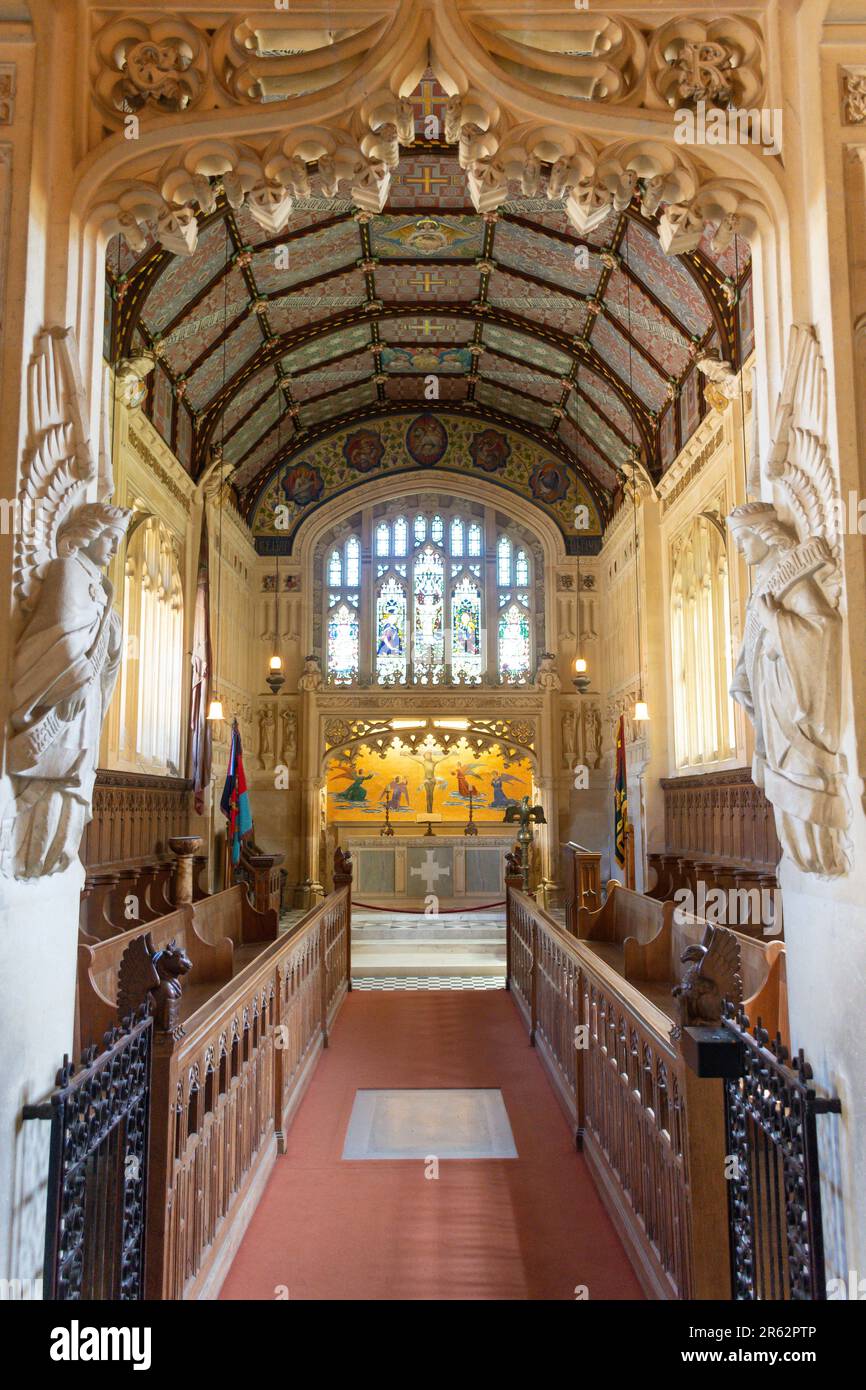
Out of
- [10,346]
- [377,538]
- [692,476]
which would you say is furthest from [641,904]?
[377,538]

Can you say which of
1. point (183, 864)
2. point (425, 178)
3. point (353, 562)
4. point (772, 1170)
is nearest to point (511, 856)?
point (183, 864)

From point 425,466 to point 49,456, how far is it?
47.6ft

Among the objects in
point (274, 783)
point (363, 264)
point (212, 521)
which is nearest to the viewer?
point (363, 264)

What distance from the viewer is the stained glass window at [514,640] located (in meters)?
16.9

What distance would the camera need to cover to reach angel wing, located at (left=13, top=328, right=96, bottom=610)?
2732mm

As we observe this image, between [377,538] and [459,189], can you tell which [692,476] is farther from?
[377,538]

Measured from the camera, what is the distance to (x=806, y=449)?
285 cm

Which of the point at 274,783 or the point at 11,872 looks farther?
the point at 274,783

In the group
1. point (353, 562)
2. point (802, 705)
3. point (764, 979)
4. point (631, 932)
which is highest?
point (353, 562)

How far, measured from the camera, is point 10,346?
2.76 meters

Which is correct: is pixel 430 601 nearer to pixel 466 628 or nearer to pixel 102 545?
pixel 466 628

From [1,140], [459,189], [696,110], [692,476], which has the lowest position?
[1,140]

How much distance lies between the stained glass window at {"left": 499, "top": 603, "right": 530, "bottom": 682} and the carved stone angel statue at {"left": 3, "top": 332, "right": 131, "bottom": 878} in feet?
46.3

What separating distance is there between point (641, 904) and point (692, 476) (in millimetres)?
5770
